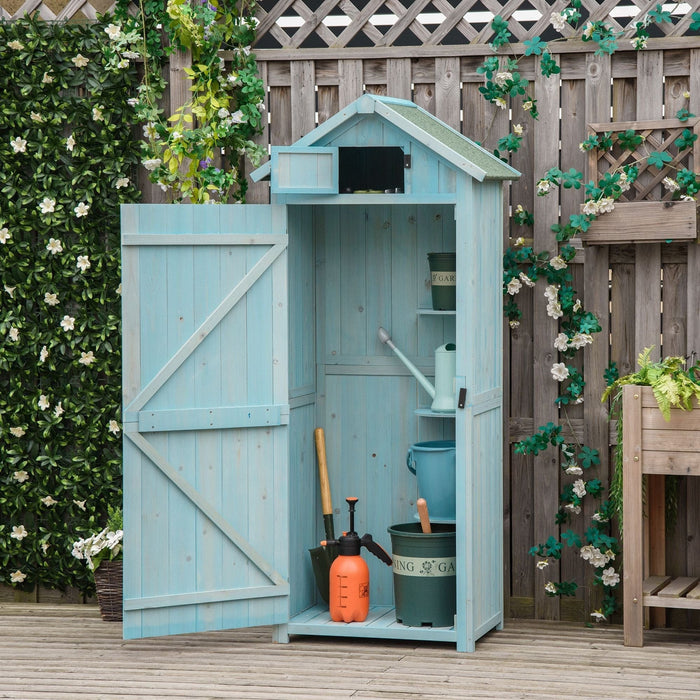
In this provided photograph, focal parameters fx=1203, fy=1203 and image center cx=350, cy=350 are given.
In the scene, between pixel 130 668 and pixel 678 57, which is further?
pixel 678 57

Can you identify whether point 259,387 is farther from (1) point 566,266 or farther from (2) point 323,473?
(1) point 566,266

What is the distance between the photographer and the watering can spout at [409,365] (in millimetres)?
4891

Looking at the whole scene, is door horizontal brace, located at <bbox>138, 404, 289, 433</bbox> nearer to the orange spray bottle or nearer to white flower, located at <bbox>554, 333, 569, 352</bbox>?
the orange spray bottle

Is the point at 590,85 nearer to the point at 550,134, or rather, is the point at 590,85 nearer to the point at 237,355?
the point at 550,134

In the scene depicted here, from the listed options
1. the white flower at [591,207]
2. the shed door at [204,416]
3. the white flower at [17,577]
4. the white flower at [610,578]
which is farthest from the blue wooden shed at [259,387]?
the white flower at [17,577]

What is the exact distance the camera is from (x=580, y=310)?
506cm

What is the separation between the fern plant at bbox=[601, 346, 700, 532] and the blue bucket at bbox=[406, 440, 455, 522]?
67 centimetres

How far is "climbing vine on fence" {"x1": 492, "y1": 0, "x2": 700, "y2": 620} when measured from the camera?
492cm

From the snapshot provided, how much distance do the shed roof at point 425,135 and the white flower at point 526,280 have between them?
0.44 meters

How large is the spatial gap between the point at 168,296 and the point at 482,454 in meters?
1.37

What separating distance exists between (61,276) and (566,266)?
2.23 metres

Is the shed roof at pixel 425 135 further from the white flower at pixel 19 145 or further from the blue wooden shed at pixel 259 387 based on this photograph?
the white flower at pixel 19 145

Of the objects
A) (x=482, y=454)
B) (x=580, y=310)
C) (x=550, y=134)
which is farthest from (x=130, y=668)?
(x=550, y=134)

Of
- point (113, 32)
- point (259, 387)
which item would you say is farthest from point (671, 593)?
point (113, 32)
